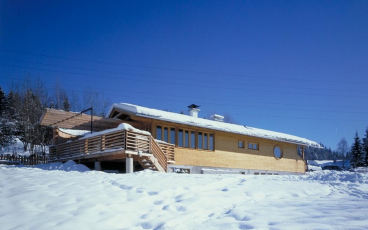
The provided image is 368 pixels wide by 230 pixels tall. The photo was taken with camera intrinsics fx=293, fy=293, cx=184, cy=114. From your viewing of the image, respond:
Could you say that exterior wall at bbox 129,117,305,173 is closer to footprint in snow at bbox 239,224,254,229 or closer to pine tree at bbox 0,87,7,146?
footprint in snow at bbox 239,224,254,229

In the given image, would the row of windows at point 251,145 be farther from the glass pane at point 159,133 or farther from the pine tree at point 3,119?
the pine tree at point 3,119

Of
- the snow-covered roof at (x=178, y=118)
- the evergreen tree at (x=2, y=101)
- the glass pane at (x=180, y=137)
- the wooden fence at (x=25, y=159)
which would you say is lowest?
the wooden fence at (x=25, y=159)

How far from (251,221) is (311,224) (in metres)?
0.82

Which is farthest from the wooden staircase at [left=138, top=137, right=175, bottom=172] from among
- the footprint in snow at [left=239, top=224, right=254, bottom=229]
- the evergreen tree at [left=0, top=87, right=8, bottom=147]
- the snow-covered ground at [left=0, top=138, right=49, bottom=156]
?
the evergreen tree at [left=0, top=87, right=8, bottom=147]

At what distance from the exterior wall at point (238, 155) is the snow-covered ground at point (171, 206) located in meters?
9.90

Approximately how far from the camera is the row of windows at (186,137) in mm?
17070

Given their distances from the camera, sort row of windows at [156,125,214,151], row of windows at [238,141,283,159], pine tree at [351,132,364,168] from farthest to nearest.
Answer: pine tree at [351,132,364,168] < row of windows at [238,141,283,159] < row of windows at [156,125,214,151]

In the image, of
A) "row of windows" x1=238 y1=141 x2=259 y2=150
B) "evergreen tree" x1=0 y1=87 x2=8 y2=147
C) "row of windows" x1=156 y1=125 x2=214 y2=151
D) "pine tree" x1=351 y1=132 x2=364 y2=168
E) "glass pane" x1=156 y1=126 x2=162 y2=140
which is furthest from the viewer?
"pine tree" x1=351 y1=132 x2=364 y2=168

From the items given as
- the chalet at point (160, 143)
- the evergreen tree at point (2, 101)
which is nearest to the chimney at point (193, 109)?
the chalet at point (160, 143)

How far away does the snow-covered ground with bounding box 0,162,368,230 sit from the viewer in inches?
169

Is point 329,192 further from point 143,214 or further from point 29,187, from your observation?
point 29,187

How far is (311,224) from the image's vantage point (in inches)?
154

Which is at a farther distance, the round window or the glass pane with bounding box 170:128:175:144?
the round window

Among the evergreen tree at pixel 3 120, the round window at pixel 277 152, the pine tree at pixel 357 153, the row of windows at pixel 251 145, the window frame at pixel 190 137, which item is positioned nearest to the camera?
the window frame at pixel 190 137
